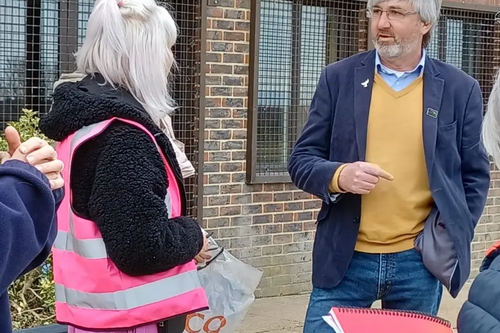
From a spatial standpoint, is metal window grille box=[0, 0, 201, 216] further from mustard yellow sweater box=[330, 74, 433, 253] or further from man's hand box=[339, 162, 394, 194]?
man's hand box=[339, 162, 394, 194]

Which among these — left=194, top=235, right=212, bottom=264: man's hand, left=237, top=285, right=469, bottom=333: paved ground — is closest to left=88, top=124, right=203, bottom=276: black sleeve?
left=194, top=235, right=212, bottom=264: man's hand

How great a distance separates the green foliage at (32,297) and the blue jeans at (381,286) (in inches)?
77.0

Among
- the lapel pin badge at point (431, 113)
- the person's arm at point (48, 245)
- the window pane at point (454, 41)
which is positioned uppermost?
the window pane at point (454, 41)

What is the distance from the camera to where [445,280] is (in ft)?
10.7

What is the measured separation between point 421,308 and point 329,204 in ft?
1.90

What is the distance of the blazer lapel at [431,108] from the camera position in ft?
10.6

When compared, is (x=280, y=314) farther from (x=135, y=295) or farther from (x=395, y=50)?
(x=135, y=295)

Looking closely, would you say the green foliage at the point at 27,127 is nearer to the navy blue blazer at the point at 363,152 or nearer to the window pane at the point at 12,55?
the window pane at the point at 12,55

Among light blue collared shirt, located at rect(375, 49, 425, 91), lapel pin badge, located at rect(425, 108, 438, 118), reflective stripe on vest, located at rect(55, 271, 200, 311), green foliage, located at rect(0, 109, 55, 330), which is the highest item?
light blue collared shirt, located at rect(375, 49, 425, 91)

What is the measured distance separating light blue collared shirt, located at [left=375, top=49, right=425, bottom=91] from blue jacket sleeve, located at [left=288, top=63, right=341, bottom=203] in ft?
0.78

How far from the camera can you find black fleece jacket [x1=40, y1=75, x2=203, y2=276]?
2.53m

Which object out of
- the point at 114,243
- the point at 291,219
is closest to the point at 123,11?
the point at 114,243

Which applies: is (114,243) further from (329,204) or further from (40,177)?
(329,204)

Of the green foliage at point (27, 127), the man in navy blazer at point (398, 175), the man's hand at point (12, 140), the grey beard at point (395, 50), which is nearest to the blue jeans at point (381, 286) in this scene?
the man in navy blazer at point (398, 175)
